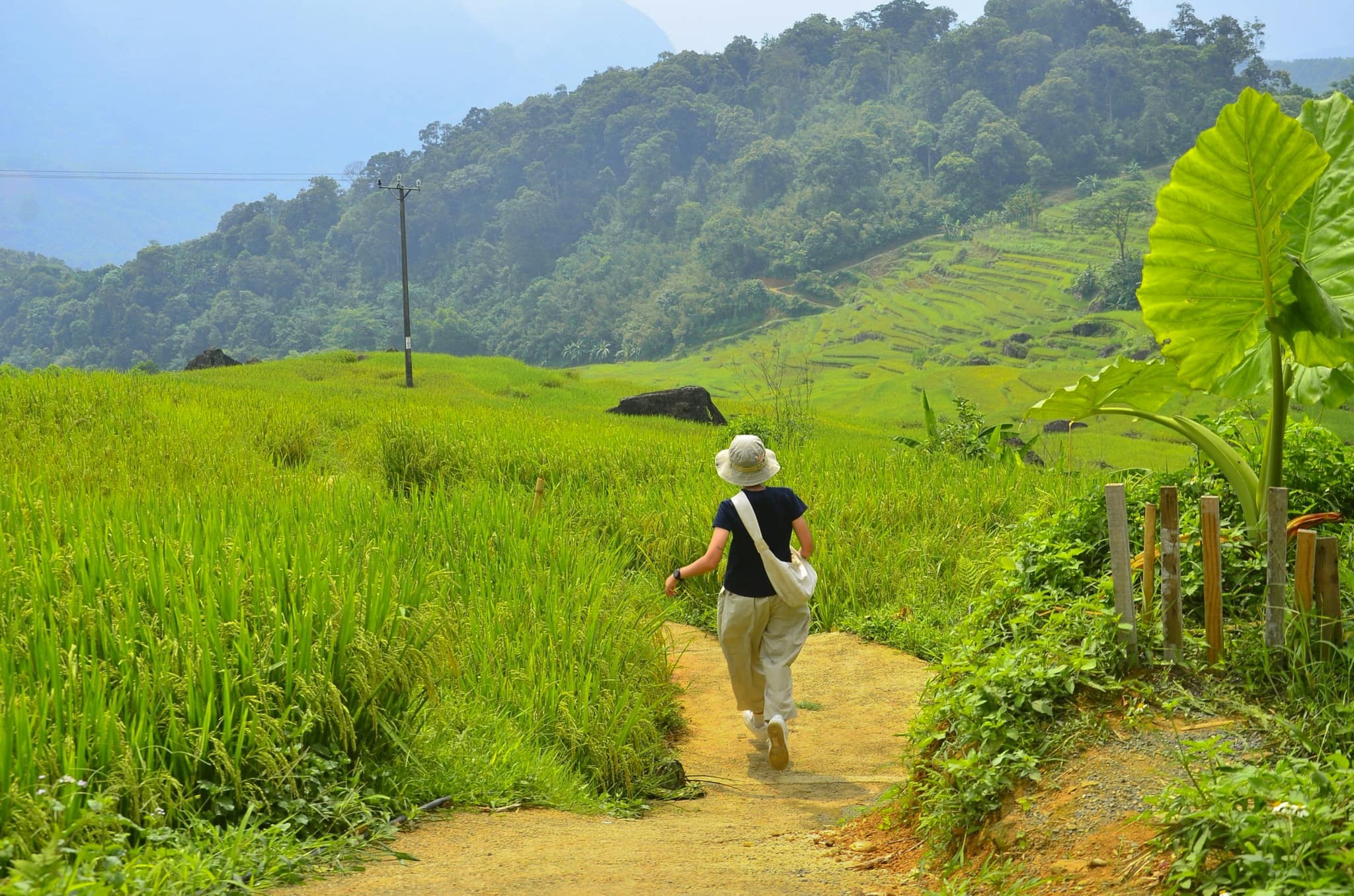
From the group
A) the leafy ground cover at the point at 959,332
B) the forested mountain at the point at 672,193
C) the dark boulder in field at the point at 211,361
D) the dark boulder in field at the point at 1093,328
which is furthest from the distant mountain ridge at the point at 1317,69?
the dark boulder in field at the point at 211,361

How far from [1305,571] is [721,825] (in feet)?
7.59

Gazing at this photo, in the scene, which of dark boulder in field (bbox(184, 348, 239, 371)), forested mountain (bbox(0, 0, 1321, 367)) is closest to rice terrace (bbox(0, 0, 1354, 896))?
dark boulder in field (bbox(184, 348, 239, 371))

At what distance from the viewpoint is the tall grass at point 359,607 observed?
339 centimetres

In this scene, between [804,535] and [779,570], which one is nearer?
[779,570]

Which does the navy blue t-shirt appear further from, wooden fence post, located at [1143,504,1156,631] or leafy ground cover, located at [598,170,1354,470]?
leafy ground cover, located at [598,170,1354,470]

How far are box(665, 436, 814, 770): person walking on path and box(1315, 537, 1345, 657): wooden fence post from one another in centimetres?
217

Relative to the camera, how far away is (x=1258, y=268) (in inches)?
165

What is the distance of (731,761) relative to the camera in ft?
17.6

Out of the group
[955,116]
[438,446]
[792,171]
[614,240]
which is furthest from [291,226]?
[438,446]

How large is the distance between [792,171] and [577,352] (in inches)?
1189

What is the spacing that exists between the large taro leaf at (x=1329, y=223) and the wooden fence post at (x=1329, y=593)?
3.56 feet

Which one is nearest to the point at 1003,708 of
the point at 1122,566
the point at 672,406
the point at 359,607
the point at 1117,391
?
the point at 1122,566

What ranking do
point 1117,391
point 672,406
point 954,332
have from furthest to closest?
point 954,332
point 672,406
point 1117,391

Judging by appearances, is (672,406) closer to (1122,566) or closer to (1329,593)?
(1122,566)
